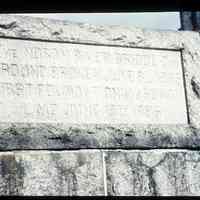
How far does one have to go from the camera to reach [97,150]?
1.99 metres

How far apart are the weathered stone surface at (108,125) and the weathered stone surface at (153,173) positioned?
0.07 metres

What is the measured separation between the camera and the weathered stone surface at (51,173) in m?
1.78

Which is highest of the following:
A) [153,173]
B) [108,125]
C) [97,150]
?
[108,125]

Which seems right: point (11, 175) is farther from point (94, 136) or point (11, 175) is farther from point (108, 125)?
point (108, 125)

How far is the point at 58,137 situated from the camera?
1946 mm

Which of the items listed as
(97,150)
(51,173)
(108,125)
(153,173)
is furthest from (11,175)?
(153,173)

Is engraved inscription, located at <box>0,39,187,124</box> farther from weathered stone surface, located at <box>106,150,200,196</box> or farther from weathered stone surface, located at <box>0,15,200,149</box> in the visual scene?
weathered stone surface, located at <box>106,150,200,196</box>

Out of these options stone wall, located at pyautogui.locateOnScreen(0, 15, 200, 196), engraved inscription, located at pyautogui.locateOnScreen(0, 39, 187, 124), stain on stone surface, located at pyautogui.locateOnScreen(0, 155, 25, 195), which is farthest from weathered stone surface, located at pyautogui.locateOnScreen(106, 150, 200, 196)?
stain on stone surface, located at pyautogui.locateOnScreen(0, 155, 25, 195)

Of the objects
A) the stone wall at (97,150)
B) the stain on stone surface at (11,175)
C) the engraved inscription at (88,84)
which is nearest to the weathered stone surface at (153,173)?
the stone wall at (97,150)

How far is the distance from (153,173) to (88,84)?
2.14 ft

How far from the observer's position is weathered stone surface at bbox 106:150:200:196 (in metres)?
1.95

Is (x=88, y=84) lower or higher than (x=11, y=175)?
higher

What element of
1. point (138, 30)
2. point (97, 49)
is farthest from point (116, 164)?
point (138, 30)

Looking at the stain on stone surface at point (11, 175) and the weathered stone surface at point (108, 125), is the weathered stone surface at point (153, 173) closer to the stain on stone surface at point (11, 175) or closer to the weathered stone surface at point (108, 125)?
the weathered stone surface at point (108, 125)
